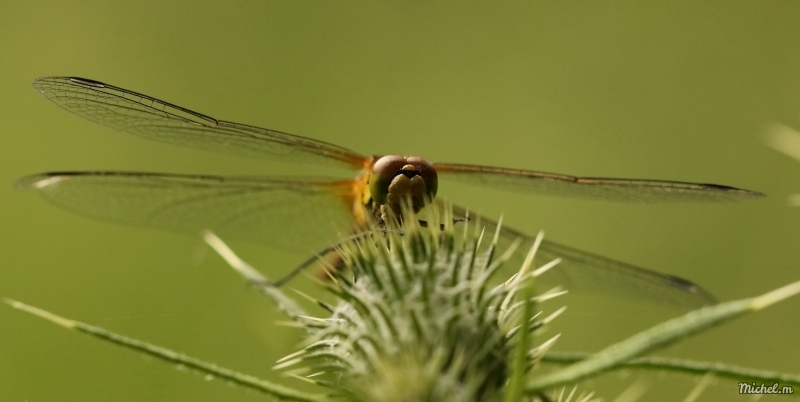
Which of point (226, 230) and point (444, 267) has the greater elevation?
point (226, 230)

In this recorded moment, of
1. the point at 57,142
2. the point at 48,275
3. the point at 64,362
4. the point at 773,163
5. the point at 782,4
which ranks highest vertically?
the point at 782,4

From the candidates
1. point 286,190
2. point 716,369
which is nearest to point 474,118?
point 286,190

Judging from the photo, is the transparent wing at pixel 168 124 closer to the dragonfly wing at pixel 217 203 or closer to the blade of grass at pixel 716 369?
the dragonfly wing at pixel 217 203

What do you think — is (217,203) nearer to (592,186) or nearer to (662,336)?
(592,186)

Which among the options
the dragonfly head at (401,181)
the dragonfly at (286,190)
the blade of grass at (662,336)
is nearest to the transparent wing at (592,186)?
the dragonfly at (286,190)

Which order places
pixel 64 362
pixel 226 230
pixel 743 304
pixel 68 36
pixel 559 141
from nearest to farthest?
1. pixel 743 304
2. pixel 226 230
3. pixel 64 362
4. pixel 68 36
5. pixel 559 141

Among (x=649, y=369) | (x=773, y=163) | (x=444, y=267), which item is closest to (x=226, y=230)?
(x=444, y=267)

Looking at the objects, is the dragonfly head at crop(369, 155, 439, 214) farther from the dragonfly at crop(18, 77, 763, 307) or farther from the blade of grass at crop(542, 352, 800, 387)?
the blade of grass at crop(542, 352, 800, 387)

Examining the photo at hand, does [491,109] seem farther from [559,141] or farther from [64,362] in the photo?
[64,362]
